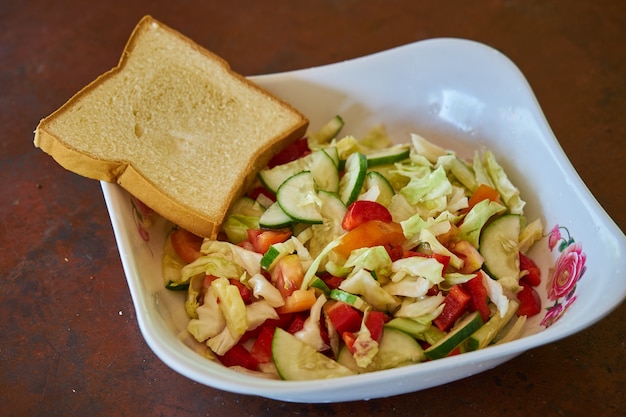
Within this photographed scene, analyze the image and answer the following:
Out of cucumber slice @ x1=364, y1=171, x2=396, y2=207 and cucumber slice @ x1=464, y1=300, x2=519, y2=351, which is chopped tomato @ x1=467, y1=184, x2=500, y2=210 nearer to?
cucumber slice @ x1=364, y1=171, x2=396, y2=207

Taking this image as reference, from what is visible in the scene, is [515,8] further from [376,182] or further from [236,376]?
[236,376]

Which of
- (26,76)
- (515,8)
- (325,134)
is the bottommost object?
(26,76)

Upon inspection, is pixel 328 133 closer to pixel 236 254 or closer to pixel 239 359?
pixel 236 254

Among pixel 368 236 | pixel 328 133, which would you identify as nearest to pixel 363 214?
pixel 368 236

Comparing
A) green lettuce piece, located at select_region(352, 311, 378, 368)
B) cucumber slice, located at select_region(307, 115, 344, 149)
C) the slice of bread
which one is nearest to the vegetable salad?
green lettuce piece, located at select_region(352, 311, 378, 368)

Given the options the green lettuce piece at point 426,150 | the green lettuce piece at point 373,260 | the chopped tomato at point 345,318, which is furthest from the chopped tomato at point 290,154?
the chopped tomato at point 345,318

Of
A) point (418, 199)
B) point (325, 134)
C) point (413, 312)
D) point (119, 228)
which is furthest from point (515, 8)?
point (119, 228)
